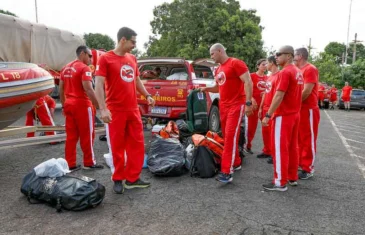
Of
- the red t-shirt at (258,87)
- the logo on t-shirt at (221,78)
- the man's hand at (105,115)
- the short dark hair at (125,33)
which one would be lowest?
the man's hand at (105,115)

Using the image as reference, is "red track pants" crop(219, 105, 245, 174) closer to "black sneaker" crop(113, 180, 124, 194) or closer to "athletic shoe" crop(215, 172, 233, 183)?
"athletic shoe" crop(215, 172, 233, 183)

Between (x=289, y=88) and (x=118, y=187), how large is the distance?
8.14ft

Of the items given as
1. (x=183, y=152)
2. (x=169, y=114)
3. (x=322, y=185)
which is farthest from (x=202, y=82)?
(x=322, y=185)

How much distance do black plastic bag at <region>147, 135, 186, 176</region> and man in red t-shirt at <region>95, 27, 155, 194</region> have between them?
58 centimetres

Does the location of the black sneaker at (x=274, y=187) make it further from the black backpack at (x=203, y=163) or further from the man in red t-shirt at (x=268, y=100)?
the man in red t-shirt at (x=268, y=100)

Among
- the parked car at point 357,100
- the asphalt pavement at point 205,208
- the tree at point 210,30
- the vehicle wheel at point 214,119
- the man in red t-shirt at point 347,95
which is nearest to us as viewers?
the asphalt pavement at point 205,208

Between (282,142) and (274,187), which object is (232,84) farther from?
(274,187)

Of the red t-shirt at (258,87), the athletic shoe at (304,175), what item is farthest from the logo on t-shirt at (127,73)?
the red t-shirt at (258,87)

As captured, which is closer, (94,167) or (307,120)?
(307,120)

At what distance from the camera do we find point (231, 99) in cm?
445

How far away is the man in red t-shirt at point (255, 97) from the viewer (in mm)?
6461

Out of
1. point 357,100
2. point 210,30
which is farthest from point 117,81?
point 210,30

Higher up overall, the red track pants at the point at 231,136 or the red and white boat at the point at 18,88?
the red and white boat at the point at 18,88

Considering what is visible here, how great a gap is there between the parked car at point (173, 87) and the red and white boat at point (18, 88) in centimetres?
256
